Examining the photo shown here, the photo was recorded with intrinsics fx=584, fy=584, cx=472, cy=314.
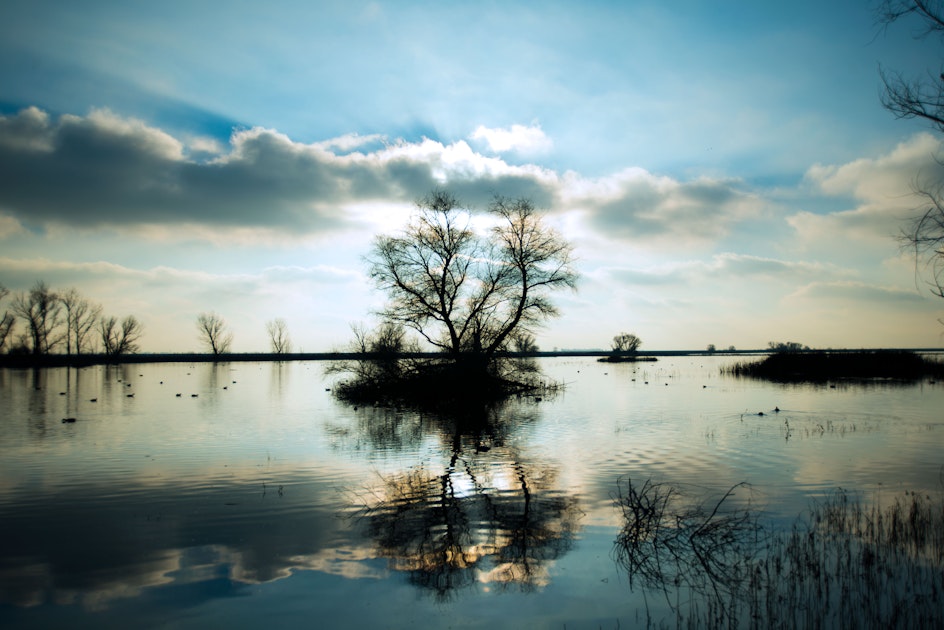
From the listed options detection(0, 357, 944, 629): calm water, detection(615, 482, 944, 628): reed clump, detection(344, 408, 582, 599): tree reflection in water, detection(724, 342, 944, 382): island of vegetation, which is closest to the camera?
detection(615, 482, 944, 628): reed clump

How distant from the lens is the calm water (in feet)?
23.4

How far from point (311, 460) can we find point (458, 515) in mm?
7375

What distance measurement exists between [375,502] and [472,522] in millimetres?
2406

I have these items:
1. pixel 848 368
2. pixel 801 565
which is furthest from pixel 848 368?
pixel 801 565

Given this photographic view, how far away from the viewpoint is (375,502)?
11578 mm

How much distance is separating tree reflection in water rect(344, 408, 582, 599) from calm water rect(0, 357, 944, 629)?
0.16 ft

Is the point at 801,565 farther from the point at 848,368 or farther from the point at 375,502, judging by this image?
the point at 848,368

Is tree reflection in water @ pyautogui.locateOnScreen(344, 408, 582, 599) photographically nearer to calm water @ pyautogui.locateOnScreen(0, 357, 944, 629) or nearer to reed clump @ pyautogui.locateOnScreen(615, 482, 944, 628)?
calm water @ pyautogui.locateOnScreen(0, 357, 944, 629)

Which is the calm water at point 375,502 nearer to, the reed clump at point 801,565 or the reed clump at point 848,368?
the reed clump at point 801,565

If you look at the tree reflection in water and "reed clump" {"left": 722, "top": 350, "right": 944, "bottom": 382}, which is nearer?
the tree reflection in water

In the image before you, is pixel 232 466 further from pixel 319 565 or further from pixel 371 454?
pixel 319 565

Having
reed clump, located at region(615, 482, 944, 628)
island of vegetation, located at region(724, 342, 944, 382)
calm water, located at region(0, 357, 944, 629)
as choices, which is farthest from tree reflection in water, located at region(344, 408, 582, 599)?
island of vegetation, located at region(724, 342, 944, 382)

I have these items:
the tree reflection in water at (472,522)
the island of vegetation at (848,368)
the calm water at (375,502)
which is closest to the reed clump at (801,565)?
the calm water at (375,502)

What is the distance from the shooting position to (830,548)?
864 centimetres
